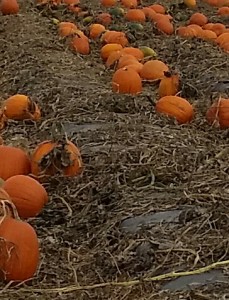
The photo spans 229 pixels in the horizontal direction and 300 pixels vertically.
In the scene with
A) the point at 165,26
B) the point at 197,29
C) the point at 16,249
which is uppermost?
the point at 16,249

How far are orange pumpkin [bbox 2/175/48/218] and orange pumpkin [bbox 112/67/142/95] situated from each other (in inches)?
90.6

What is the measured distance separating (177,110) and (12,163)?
1.61 m

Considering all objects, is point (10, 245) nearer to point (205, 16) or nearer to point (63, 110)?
point (63, 110)

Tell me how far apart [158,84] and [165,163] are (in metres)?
2.21

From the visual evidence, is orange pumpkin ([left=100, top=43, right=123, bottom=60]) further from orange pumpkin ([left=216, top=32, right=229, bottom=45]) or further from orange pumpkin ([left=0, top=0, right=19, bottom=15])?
orange pumpkin ([left=0, top=0, right=19, bottom=15])

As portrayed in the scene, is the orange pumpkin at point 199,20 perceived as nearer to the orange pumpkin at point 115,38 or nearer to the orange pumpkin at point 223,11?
the orange pumpkin at point 223,11

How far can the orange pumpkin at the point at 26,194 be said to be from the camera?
375cm

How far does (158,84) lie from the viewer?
643cm

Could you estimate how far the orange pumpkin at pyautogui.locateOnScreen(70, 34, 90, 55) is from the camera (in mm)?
7820

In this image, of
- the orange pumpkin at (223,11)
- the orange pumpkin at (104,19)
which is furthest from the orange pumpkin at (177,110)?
the orange pumpkin at (223,11)

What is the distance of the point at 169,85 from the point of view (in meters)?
5.94

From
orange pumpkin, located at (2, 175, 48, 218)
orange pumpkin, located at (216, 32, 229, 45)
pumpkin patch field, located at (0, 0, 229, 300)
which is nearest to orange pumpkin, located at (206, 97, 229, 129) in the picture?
pumpkin patch field, located at (0, 0, 229, 300)

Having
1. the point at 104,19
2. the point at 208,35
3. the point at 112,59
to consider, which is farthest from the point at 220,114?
the point at 104,19

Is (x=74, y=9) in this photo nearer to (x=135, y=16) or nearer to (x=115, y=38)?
(x=135, y=16)
